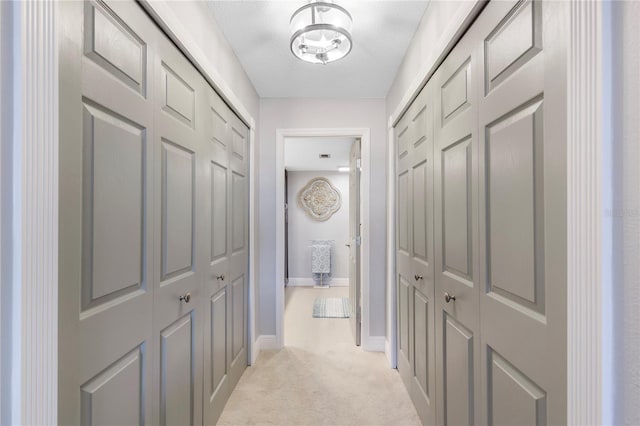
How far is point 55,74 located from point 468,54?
134cm

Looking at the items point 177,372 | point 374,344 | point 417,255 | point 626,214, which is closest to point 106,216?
point 177,372

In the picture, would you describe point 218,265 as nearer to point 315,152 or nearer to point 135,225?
point 135,225

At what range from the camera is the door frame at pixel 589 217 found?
0.62 metres

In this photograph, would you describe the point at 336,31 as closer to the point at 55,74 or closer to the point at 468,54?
the point at 468,54

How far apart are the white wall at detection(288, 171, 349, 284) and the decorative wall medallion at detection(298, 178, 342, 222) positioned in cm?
7

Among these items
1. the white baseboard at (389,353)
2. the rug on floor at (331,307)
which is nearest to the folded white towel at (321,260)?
the rug on floor at (331,307)

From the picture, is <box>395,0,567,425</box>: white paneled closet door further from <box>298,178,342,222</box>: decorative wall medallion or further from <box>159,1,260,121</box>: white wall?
<box>298,178,342,222</box>: decorative wall medallion

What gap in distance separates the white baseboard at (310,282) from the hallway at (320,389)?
2.64 meters

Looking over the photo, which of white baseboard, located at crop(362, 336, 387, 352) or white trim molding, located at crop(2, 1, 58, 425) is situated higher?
white trim molding, located at crop(2, 1, 58, 425)

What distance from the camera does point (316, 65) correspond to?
231 cm

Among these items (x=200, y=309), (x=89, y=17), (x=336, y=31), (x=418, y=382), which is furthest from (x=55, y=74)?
(x=418, y=382)

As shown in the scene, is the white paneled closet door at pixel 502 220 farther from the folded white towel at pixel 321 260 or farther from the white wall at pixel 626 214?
the folded white towel at pixel 321 260

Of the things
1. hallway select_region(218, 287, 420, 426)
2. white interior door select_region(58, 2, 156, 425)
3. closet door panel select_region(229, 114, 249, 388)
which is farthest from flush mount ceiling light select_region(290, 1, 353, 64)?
hallway select_region(218, 287, 420, 426)

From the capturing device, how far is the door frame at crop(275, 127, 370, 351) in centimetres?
287
